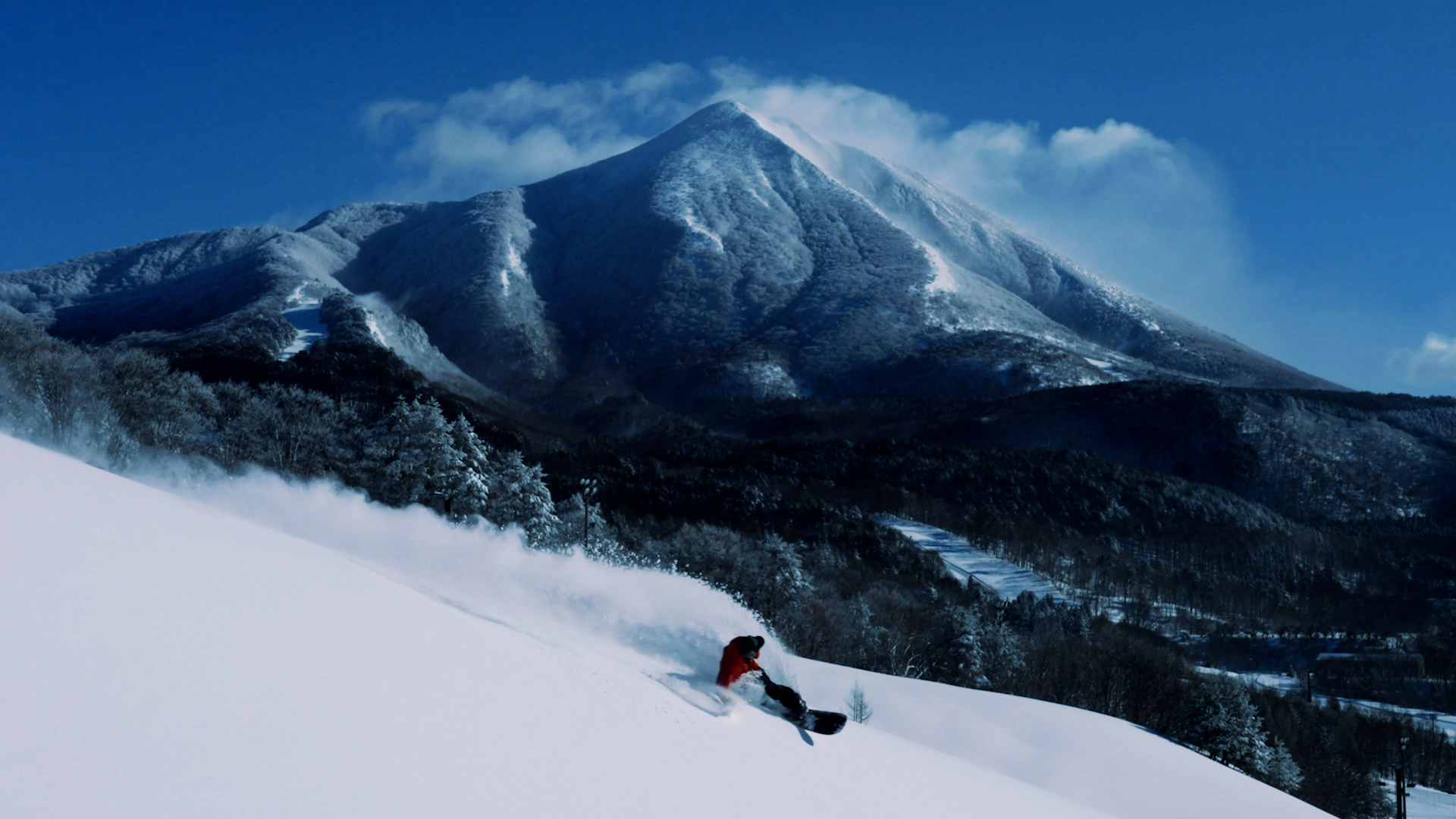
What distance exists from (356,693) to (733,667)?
5600 millimetres

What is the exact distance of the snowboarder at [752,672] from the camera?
1224 cm

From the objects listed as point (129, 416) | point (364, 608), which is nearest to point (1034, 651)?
point (129, 416)

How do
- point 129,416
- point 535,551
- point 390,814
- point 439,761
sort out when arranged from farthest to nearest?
point 129,416
point 535,551
point 439,761
point 390,814

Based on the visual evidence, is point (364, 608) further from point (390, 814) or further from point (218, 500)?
point (218, 500)

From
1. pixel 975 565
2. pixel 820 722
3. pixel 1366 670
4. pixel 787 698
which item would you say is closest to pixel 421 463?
pixel 787 698

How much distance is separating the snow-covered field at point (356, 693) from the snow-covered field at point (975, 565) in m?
119

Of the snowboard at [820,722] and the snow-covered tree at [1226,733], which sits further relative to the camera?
the snow-covered tree at [1226,733]

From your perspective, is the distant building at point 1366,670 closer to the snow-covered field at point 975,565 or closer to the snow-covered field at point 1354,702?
the snow-covered field at point 1354,702

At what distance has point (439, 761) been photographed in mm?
7074

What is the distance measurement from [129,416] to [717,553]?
40.7m

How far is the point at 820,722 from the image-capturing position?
12.3 metres

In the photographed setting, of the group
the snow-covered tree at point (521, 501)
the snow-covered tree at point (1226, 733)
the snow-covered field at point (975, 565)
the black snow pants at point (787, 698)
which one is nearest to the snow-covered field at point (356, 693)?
the black snow pants at point (787, 698)

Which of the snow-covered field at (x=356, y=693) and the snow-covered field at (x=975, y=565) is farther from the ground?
the snow-covered field at (x=975, y=565)

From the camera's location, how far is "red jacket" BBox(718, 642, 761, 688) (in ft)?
40.1
